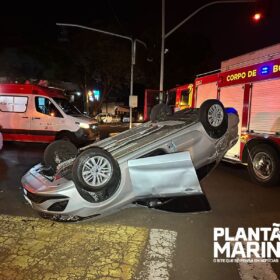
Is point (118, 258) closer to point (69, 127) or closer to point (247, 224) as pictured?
point (247, 224)

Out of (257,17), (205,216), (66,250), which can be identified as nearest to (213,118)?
(205,216)

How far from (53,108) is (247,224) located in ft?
30.2

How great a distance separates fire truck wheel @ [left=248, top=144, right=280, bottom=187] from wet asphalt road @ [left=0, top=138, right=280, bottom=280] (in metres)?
0.19

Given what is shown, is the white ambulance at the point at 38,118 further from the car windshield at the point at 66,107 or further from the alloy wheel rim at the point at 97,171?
the alloy wheel rim at the point at 97,171

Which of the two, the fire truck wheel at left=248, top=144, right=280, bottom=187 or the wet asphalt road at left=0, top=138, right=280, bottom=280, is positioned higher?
the fire truck wheel at left=248, top=144, right=280, bottom=187

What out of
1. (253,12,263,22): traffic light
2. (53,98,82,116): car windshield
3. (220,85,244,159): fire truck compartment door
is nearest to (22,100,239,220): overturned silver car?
(220,85,244,159): fire truck compartment door

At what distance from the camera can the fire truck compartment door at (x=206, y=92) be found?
9953 mm

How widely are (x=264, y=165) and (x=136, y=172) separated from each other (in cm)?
401

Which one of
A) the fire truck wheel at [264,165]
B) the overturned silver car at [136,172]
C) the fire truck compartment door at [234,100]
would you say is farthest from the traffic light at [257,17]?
the overturned silver car at [136,172]

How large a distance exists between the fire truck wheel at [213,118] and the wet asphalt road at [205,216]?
4.46 feet

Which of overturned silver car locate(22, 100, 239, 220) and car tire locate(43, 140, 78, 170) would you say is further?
car tire locate(43, 140, 78, 170)

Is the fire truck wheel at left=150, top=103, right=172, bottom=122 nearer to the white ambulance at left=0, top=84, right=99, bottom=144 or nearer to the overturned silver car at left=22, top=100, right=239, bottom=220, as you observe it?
the overturned silver car at left=22, top=100, right=239, bottom=220

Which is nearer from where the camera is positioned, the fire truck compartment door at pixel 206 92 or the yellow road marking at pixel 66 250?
the yellow road marking at pixel 66 250

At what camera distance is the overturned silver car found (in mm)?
4254
